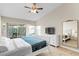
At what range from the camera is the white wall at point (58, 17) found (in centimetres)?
167

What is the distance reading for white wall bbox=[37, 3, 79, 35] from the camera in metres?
1.67

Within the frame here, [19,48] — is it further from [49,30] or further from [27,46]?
[49,30]

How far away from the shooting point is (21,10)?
1697 millimetres

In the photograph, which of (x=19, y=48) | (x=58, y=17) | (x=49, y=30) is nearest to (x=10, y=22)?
(x=19, y=48)

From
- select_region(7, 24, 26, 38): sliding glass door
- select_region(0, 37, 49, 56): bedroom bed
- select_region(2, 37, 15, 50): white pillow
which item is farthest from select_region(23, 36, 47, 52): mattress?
select_region(2, 37, 15, 50): white pillow

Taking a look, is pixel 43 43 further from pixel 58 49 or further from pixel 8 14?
pixel 8 14

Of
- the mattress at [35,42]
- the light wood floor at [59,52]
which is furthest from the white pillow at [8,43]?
the light wood floor at [59,52]

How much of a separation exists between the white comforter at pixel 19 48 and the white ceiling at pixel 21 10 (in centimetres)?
43

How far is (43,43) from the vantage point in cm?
177

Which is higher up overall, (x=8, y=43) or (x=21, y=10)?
(x=21, y=10)

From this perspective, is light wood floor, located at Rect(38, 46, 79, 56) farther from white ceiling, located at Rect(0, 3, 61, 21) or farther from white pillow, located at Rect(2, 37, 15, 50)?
white ceiling, located at Rect(0, 3, 61, 21)

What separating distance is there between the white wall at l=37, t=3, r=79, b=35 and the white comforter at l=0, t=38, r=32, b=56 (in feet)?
1.26

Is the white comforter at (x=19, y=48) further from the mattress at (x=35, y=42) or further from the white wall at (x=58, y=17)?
the white wall at (x=58, y=17)

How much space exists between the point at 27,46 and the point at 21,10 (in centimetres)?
63
